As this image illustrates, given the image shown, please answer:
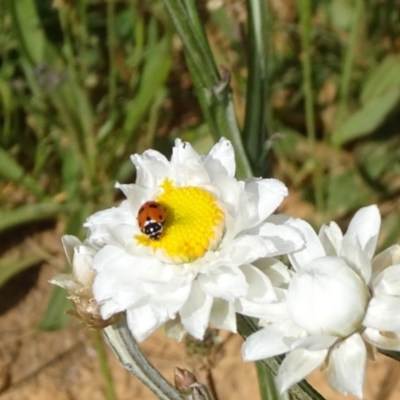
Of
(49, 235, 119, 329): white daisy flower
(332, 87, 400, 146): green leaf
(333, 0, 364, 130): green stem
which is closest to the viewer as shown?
(49, 235, 119, 329): white daisy flower

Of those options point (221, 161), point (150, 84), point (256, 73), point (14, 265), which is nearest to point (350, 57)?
point (150, 84)

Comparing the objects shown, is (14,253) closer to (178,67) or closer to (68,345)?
(68,345)

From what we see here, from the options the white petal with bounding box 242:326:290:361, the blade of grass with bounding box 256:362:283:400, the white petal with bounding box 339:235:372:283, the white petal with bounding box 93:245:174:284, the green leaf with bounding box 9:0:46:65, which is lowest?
the blade of grass with bounding box 256:362:283:400

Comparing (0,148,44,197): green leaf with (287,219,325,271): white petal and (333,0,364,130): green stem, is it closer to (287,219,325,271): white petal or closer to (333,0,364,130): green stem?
(333,0,364,130): green stem

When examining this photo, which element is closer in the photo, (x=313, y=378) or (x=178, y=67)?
(x=313, y=378)

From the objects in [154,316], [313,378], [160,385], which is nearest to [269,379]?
[160,385]

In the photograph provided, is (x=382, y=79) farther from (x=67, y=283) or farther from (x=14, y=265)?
(x=67, y=283)

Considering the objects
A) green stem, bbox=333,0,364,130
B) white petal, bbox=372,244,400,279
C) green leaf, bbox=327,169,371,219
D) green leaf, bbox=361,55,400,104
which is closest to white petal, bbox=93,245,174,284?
white petal, bbox=372,244,400,279
